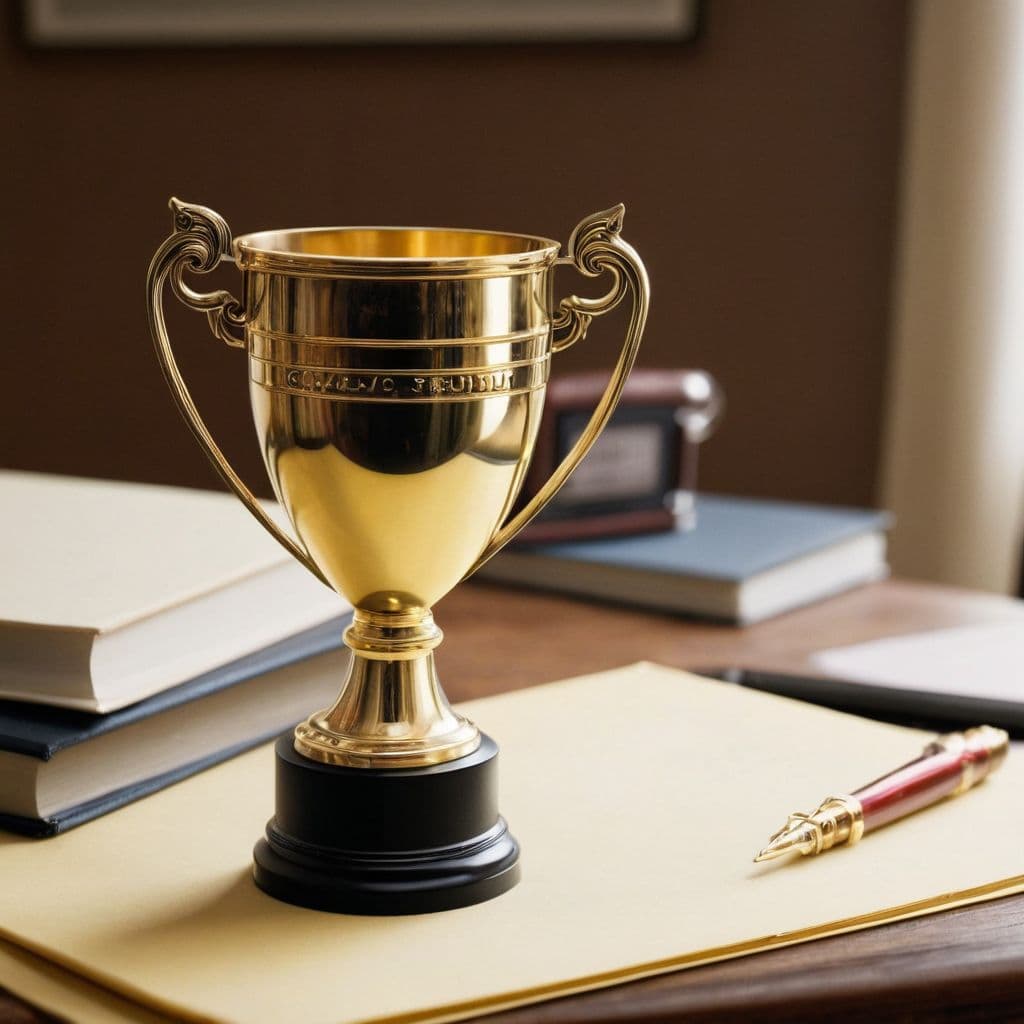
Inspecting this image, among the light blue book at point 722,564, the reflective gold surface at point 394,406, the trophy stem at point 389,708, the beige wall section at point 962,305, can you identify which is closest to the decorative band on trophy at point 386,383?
the reflective gold surface at point 394,406

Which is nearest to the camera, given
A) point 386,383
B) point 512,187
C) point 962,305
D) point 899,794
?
point 386,383

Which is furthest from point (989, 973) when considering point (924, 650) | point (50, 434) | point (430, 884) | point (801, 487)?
point (50, 434)

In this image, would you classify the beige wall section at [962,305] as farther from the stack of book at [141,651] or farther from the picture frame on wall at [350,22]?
the stack of book at [141,651]

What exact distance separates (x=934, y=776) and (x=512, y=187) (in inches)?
65.5

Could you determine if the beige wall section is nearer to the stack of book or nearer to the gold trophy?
the stack of book

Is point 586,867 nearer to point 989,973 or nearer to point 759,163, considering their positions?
point 989,973

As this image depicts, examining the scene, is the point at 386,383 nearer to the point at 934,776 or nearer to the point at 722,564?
the point at 934,776

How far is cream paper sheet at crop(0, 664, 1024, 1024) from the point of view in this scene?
20.1 inches

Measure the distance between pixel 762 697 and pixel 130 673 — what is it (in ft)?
1.17

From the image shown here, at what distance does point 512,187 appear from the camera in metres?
2.21

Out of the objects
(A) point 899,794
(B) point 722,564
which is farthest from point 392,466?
(B) point 722,564

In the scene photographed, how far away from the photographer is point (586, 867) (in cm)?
61

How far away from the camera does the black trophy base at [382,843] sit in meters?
0.57

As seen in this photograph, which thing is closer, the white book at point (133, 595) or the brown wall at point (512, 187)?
the white book at point (133, 595)
